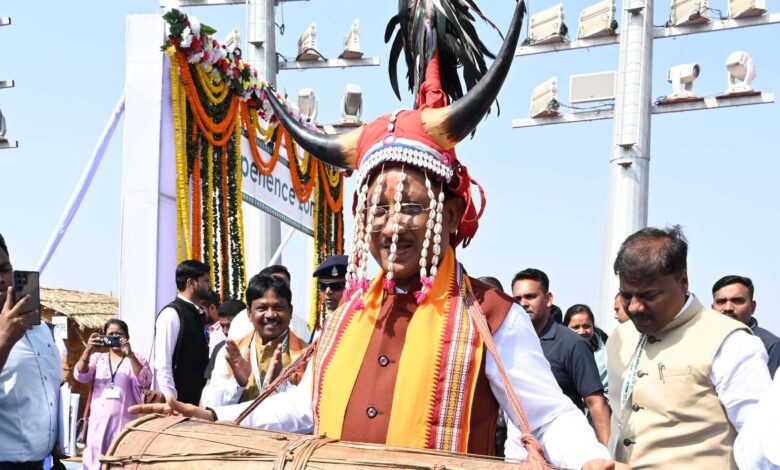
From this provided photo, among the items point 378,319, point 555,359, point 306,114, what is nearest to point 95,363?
point 555,359

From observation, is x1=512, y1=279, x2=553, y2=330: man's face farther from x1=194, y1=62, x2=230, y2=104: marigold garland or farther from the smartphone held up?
x1=194, y1=62, x2=230, y2=104: marigold garland

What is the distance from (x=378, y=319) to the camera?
2.84 m

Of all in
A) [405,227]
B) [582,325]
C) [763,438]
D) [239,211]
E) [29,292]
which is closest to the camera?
[763,438]

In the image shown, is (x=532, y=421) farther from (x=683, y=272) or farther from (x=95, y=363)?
(x=95, y=363)

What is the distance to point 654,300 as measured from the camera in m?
3.20

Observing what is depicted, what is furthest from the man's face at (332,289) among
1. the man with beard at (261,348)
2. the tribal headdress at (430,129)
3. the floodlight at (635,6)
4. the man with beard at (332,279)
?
the floodlight at (635,6)

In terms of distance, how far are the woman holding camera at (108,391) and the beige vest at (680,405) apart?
3.87m

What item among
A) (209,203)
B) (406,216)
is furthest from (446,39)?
(209,203)

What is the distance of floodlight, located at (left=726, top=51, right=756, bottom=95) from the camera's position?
13289mm

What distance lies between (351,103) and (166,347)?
30.3 ft

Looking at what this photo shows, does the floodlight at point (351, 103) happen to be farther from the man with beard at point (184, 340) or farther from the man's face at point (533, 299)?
the man's face at point (533, 299)

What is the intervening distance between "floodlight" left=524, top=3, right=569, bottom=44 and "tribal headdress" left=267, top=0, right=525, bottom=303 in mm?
11532

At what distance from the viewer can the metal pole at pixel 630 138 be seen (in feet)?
41.7

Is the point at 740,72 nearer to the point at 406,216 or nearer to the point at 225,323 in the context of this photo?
the point at 225,323
